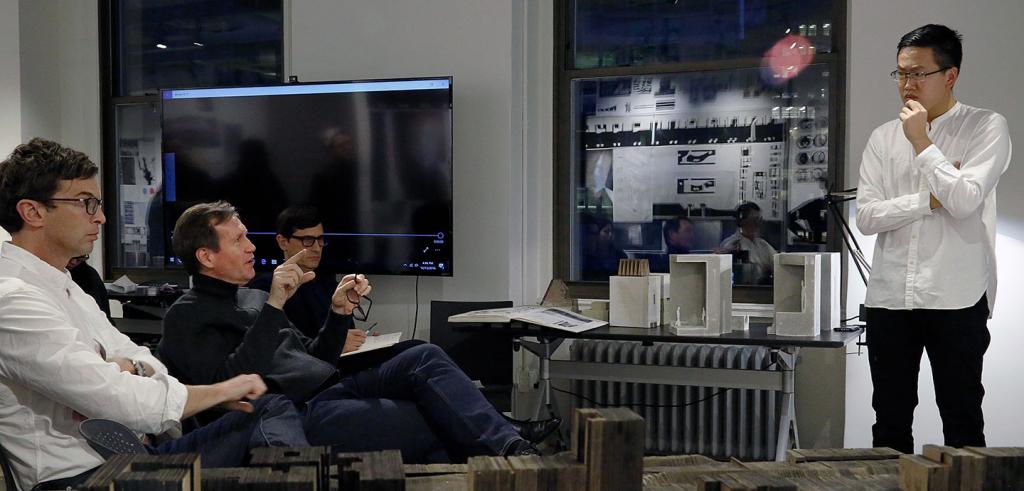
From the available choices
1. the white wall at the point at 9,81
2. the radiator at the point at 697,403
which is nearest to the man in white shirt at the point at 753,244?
the radiator at the point at 697,403

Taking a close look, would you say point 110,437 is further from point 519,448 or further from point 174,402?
point 519,448

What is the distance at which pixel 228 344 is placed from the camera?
2.40m

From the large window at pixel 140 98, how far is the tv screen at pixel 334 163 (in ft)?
2.29

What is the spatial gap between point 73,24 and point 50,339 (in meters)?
4.18

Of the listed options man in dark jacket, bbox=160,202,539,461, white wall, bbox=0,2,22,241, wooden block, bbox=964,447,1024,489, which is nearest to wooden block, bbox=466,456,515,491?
wooden block, bbox=964,447,1024,489

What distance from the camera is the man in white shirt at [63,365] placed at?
152 centimetres

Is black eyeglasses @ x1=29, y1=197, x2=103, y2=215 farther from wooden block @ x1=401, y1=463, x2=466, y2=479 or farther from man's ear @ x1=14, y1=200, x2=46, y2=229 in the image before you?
wooden block @ x1=401, y1=463, x2=466, y2=479

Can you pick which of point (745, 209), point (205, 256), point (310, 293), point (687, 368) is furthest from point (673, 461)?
point (745, 209)

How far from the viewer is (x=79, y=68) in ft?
16.6

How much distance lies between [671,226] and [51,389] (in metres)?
3.12

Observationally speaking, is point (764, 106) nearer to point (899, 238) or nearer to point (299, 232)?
point (899, 238)

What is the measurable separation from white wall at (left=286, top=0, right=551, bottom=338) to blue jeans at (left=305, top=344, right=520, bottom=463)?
1.28 m

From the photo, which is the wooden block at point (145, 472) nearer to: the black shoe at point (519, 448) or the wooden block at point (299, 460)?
the wooden block at point (299, 460)

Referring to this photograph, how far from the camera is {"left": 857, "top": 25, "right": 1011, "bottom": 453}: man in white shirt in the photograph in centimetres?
260
